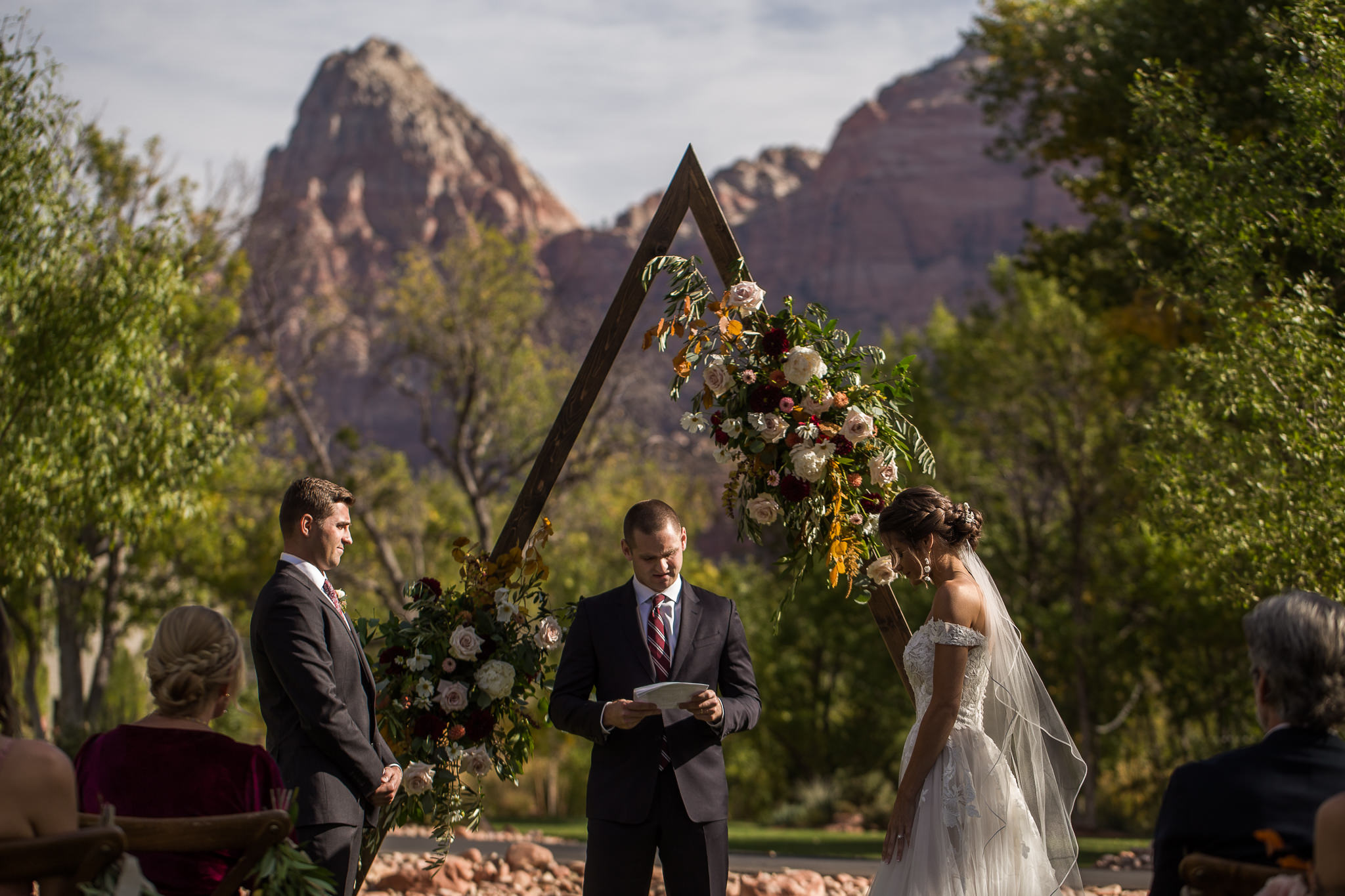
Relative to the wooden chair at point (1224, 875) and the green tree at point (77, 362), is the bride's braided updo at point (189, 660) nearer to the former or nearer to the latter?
the wooden chair at point (1224, 875)

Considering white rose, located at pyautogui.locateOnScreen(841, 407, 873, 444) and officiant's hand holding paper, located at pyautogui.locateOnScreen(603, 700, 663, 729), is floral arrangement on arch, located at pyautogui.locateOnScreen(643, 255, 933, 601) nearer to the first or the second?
white rose, located at pyautogui.locateOnScreen(841, 407, 873, 444)

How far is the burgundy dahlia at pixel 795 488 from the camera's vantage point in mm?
5363

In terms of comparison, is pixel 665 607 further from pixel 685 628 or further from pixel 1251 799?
pixel 1251 799

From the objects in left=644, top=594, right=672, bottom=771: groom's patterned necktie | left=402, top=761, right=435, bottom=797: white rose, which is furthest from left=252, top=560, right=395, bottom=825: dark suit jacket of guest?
left=644, top=594, right=672, bottom=771: groom's patterned necktie

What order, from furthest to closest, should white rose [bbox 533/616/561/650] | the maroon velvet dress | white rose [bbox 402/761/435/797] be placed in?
white rose [bbox 533/616/561/650]
white rose [bbox 402/761/435/797]
the maroon velvet dress

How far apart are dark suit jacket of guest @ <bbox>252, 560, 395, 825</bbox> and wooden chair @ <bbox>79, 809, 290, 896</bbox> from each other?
103 centimetres

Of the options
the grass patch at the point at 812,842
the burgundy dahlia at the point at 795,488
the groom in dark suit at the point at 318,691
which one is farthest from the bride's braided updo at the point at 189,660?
the grass patch at the point at 812,842

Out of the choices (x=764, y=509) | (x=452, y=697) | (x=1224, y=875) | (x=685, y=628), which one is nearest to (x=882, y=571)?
(x=764, y=509)

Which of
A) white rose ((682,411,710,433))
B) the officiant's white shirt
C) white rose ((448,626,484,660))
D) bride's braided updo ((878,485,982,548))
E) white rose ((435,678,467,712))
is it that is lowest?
white rose ((435,678,467,712))

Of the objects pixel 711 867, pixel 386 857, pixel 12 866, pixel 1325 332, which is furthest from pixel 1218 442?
pixel 12 866

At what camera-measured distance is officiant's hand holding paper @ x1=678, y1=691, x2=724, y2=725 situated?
13.8ft

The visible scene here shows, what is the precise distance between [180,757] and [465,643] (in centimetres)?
227

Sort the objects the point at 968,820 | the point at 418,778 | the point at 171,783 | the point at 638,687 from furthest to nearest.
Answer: the point at 418,778 < the point at 638,687 < the point at 968,820 < the point at 171,783

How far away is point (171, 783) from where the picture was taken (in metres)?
3.11
